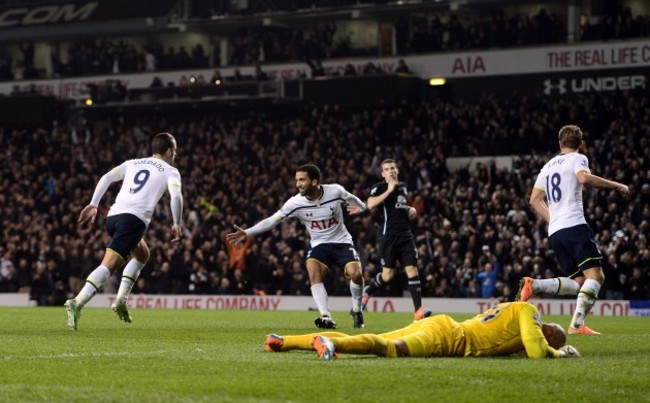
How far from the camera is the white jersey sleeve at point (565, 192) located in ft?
47.2

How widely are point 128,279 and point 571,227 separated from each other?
6.47m

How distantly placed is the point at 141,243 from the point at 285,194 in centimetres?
2094

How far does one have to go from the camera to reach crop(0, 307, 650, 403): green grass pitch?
27.1ft

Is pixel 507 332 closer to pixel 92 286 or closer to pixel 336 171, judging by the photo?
pixel 92 286

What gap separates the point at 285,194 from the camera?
1494 inches

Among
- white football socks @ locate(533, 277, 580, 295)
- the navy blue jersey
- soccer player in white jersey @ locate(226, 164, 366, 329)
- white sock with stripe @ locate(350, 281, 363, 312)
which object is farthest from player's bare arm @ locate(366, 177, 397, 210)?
white football socks @ locate(533, 277, 580, 295)

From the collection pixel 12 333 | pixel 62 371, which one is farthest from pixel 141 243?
pixel 62 371

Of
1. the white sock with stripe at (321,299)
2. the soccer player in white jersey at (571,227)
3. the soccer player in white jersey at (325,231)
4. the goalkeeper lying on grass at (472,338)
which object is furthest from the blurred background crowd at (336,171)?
the goalkeeper lying on grass at (472,338)

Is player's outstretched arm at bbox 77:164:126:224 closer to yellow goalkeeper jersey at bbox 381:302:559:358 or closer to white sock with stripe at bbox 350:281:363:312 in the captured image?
white sock with stripe at bbox 350:281:363:312

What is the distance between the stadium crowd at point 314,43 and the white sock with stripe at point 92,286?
27.5m

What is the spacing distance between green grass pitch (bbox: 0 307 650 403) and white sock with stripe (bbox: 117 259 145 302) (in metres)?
3.74

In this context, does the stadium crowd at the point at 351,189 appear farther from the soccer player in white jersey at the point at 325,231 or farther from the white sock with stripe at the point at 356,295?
the soccer player in white jersey at the point at 325,231

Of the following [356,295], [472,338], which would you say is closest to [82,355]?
[472,338]

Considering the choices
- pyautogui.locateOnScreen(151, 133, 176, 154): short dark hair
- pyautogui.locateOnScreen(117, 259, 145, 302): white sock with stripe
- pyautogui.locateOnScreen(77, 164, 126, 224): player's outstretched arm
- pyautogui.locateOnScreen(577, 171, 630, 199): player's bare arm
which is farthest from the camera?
pyautogui.locateOnScreen(117, 259, 145, 302): white sock with stripe
